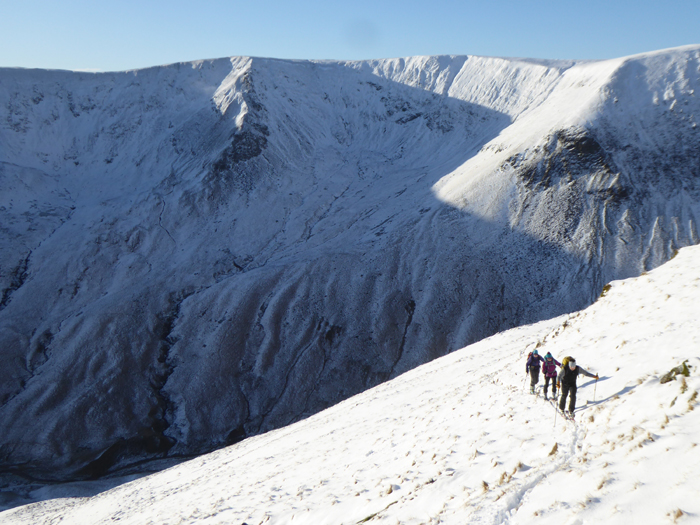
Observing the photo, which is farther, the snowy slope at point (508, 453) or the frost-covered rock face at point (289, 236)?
the frost-covered rock face at point (289, 236)

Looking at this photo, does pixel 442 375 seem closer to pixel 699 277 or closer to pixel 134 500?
pixel 699 277

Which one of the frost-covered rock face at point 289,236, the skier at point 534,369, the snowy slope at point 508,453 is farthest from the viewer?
the frost-covered rock face at point 289,236

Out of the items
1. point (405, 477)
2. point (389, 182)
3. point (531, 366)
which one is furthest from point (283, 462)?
point (389, 182)

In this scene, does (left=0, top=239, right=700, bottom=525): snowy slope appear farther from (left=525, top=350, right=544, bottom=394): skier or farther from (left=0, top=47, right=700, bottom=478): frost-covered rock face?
(left=0, top=47, right=700, bottom=478): frost-covered rock face

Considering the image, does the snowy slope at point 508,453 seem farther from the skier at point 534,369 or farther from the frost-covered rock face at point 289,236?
the frost-covered rock face at point 289,236

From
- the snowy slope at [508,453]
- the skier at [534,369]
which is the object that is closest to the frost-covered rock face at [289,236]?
the snowy slope at [508,453]

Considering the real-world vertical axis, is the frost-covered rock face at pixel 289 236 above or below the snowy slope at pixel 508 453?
above

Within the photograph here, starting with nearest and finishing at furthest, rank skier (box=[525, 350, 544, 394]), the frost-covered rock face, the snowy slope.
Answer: the snowy slope < skier (box=[525, 350, 544, 394]) < the frost-covered rock face

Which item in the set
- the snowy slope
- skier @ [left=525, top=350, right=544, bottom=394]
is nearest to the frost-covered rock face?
the snowy slope

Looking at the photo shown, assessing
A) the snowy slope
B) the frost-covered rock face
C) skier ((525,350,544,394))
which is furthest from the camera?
the frost-covered rock face
